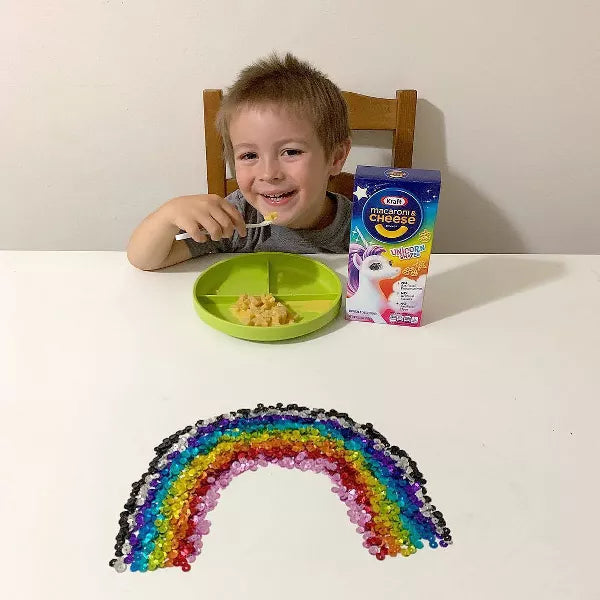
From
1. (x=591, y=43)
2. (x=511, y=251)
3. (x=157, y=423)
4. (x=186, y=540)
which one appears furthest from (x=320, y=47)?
(x=186, y=540)

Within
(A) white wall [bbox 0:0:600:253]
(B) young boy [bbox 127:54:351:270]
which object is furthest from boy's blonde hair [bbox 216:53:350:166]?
(A) white wall [bbox 0:0:600:253]

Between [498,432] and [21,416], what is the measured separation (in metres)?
0.48

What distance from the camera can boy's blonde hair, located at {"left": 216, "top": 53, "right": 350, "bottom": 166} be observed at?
890mm

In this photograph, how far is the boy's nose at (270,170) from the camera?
0.87 m

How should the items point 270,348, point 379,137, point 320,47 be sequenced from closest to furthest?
point 270,348
point 320,47
point 379,137

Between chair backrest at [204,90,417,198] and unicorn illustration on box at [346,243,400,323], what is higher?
chair backrest at [204,90,417,198]

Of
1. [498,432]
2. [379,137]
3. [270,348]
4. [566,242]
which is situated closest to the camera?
[498,432]

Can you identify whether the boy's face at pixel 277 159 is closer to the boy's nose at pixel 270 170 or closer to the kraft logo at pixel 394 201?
the boy's nose at pixel 270 170

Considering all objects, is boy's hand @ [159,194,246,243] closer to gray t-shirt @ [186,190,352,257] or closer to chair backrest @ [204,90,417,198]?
gray t-shirt @ [186,190,352,257]

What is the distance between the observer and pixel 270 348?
75 cm

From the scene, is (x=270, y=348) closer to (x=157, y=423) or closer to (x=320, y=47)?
(x=157, y=423)

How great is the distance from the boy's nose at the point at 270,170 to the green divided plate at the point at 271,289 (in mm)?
111

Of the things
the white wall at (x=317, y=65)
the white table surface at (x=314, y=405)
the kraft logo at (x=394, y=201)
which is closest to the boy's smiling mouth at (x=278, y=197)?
the white table surface at (x=314, y=405)

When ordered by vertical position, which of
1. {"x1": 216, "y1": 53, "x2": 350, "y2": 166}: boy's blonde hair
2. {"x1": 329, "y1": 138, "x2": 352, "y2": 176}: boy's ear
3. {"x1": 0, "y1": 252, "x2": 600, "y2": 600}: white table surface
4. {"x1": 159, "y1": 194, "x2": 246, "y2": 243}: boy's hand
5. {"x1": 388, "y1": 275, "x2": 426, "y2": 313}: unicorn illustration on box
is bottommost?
{"x1": 0, "y1": 252, "x2": 600, "y2": 600}: white table surface
